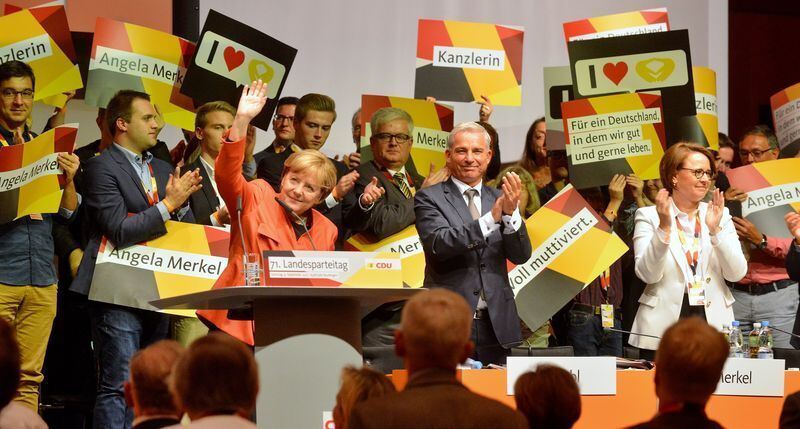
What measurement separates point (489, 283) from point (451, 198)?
0.45 m

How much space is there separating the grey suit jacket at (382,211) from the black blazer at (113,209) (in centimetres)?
95

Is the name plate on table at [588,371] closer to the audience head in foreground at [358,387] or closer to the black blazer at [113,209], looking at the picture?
the audience head in foreground at [358,387]

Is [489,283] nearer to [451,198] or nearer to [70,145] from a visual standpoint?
[451,198]

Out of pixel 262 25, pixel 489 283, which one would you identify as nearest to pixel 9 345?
pixel 489 283

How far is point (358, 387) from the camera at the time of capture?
3.04 m

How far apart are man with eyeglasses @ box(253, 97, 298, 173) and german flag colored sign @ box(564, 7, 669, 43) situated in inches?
70.4

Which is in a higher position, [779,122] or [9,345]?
[779,122]

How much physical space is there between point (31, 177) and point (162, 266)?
74cm

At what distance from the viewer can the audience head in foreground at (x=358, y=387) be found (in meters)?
3.03

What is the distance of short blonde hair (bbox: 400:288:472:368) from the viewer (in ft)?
8.94

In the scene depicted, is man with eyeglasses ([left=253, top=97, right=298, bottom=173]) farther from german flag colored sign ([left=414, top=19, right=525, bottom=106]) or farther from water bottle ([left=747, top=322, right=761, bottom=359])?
water bottle ([left=747, top=322, right=761, bottom=359])

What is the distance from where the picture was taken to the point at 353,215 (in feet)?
18.2

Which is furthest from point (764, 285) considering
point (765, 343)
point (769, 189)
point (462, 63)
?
point (462, 63)

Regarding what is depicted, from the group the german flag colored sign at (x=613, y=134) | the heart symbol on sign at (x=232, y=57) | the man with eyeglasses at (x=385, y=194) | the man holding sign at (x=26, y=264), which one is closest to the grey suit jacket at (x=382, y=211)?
the man with eyeglasses at (x=385, y=194)
